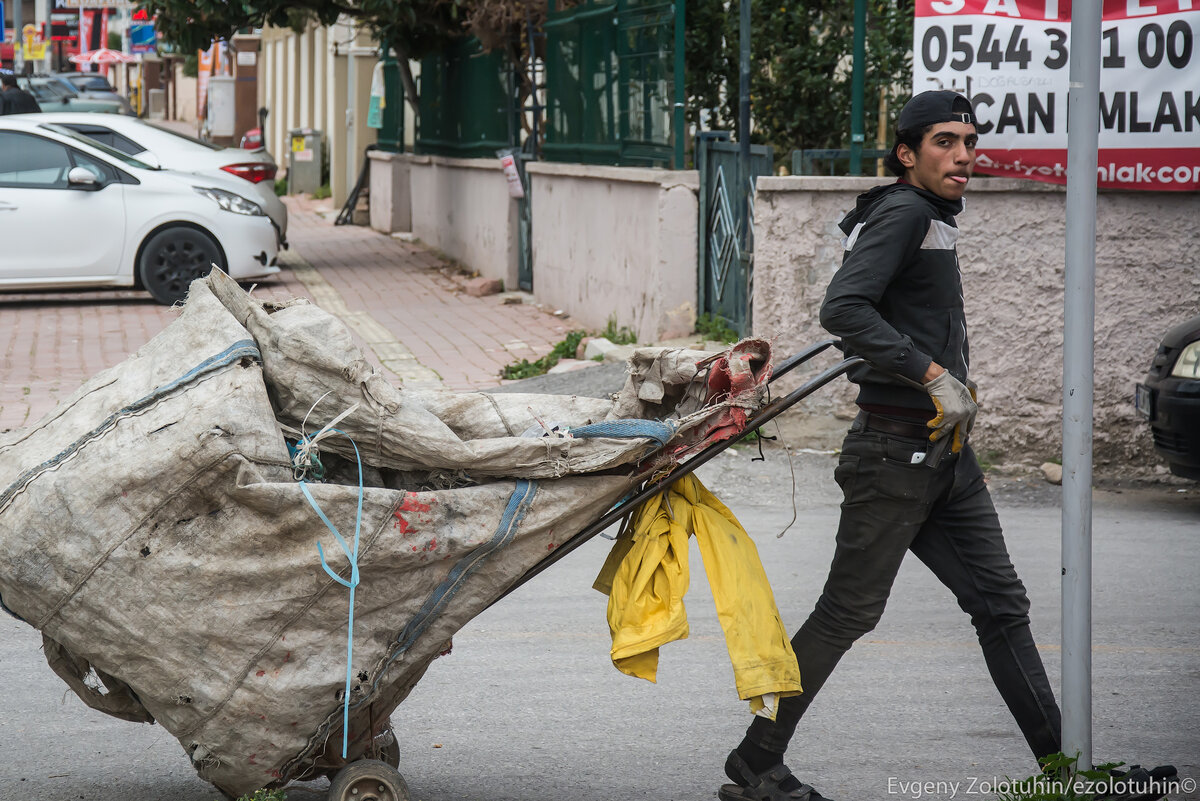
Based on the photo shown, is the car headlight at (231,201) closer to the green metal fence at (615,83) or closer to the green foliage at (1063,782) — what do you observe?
the green metal fence at (615,83)

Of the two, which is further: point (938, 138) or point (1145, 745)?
point (1145, 745)

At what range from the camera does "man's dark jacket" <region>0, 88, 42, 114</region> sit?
55.2 ft

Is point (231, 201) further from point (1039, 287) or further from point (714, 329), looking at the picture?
point (1039, 287)

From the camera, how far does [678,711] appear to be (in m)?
4.25

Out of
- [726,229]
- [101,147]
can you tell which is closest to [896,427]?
[726,229]

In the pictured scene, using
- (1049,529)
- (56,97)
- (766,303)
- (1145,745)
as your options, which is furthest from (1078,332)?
(56,97)

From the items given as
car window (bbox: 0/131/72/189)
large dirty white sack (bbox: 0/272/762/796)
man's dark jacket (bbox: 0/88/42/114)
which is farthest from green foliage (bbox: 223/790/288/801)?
man's dark jacket (bbox: 0/88/42/114)

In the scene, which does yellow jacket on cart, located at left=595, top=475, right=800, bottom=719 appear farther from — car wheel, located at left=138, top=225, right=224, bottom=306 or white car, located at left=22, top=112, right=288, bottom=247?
white car, located at left=22, top=112, right=288, bottom=247

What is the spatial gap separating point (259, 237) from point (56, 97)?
24.3 metres

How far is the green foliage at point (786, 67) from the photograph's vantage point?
10.1 m

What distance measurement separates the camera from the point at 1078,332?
9.80 feet

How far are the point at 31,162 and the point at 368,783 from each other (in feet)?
33.8

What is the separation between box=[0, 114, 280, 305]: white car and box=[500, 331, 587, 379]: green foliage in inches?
157

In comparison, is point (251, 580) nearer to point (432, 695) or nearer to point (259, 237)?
point (432, 695)
